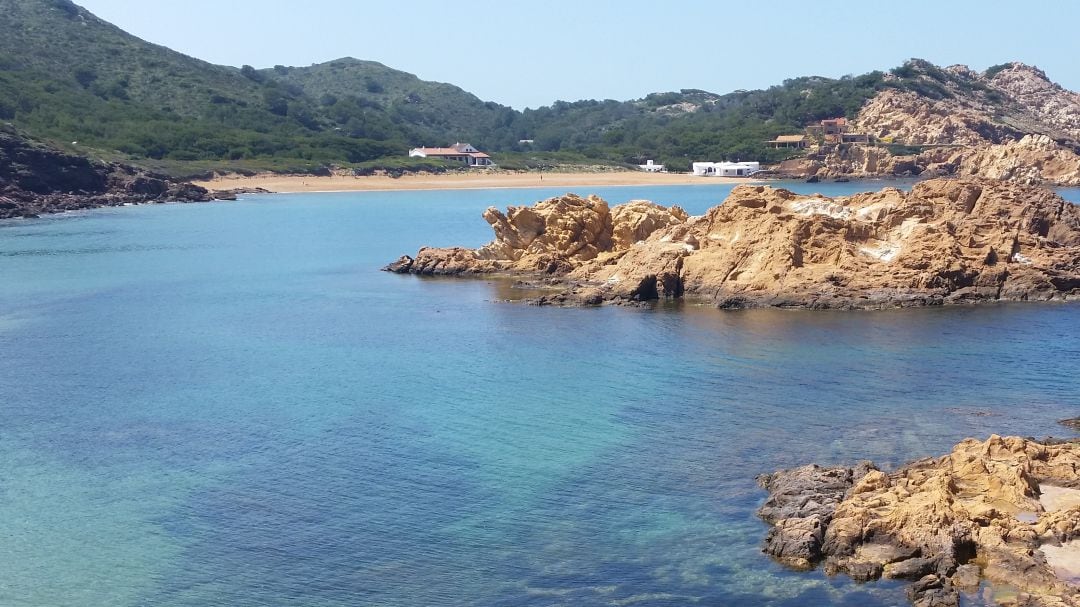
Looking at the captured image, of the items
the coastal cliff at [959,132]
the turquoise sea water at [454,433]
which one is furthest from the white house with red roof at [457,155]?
the turquoise sea water at [454,433]

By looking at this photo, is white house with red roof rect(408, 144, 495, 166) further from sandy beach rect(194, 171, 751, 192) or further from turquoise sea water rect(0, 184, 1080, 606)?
turquoise sea water rect(0, 184, 1080, 606)

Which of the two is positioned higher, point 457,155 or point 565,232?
point 457,155

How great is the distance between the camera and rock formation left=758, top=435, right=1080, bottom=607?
1653 cm

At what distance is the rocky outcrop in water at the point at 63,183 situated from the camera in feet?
291

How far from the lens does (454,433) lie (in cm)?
2572

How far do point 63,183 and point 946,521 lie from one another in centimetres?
9168

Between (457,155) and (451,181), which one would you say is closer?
(451,181)

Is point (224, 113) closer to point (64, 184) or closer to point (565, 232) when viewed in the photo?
point (64, 184)

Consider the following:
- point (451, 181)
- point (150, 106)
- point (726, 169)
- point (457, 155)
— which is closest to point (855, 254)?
point (451, 181)

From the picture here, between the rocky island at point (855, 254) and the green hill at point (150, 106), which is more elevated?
the green hill at point (150, 106)

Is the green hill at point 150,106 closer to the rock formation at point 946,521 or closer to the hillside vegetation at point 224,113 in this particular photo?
the hillside vegetation at point 224,113

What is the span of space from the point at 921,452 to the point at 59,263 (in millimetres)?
49705

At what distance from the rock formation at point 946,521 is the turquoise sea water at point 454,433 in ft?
1.87

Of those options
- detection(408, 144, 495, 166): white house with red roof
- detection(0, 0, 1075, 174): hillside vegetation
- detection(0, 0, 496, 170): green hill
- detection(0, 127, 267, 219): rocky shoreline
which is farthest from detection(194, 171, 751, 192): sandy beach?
detection(0, 127, 267, 219): rocky shoreline
